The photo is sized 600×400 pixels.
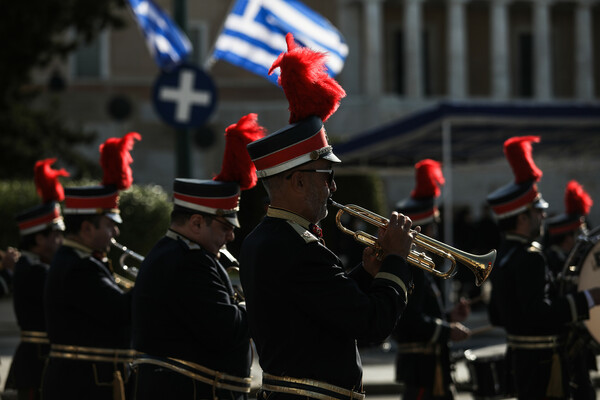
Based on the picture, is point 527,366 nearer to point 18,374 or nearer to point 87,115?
point 18,374

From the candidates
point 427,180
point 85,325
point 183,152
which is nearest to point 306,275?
point 85,325

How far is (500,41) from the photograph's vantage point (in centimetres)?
4538

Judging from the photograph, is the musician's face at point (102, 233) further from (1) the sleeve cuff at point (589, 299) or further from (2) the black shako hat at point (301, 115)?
(1) the sleeve cuff at point (589, 299)

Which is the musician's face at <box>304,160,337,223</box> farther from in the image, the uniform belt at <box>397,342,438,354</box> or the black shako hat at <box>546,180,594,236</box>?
the black shako hat at <box>546,180,594,236</box>

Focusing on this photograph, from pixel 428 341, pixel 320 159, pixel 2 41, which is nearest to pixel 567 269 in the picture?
pixel 428 341

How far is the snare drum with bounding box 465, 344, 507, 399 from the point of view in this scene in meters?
8.11

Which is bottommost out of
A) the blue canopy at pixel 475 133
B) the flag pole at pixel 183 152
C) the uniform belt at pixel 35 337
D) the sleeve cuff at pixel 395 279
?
the uniform belt at pixel 35 337

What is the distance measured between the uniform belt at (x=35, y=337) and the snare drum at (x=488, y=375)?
2.91 metres

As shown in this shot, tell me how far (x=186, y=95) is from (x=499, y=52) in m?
34.4

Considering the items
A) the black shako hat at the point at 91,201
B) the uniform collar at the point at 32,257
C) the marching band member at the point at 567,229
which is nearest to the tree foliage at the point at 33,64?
the marching band member at the point at 567,229

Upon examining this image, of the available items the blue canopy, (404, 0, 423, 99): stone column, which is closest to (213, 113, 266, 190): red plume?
the blue canopy

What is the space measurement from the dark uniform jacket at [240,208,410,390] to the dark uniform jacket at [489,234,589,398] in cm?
278

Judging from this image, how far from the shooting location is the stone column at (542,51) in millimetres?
45875

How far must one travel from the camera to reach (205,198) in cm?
615
